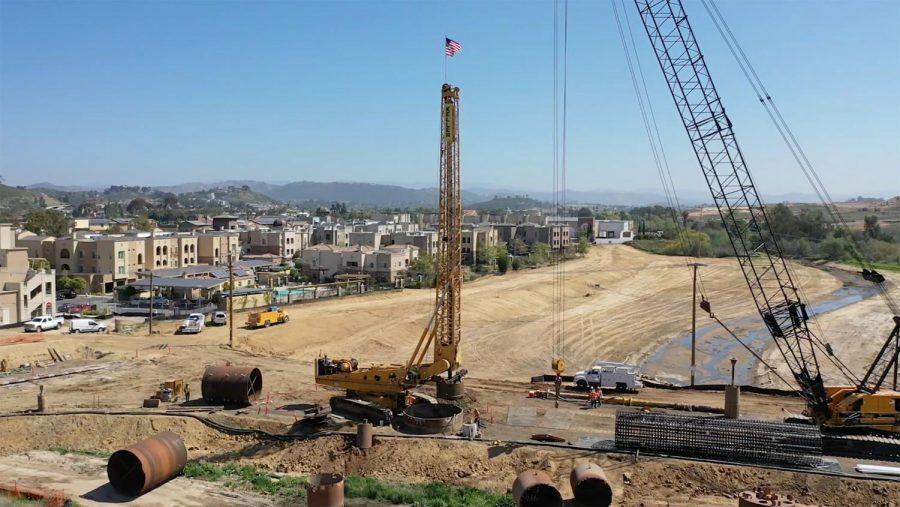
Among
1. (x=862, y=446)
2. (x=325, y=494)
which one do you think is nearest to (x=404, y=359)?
(x=325, y=494)

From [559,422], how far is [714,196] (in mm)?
12568

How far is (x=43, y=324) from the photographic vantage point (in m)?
42.0

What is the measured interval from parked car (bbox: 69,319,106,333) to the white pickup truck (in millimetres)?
1128

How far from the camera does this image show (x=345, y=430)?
22906 millimetres

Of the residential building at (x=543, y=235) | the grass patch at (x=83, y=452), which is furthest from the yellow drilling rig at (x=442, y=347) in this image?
the residential building at (x=543, y=235)

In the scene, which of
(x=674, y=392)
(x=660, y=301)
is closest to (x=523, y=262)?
(x=660, y=301)

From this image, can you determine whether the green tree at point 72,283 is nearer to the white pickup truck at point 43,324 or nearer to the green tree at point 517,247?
the white pickup truck at point 43,324

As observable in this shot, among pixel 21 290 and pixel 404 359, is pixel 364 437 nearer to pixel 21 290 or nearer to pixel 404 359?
pixel 404 359

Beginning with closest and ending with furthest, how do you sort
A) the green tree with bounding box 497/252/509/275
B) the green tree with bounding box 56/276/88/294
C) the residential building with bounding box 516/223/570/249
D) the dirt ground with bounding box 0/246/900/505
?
the dirt ground with bounding box 0/246/900/505 < the green tree with bounding box 56/276/88/294 < the green tree with bounding box 497/252/509/275 < the residential building with bounding box 516/223/570/249

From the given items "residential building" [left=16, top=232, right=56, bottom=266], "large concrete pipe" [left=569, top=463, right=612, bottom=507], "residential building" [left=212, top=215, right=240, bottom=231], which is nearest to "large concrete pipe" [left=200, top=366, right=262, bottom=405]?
"large concrete pipe" [left=569, top=463, right=612, bottom=507]

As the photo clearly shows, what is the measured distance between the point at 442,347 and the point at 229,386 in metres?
8.01

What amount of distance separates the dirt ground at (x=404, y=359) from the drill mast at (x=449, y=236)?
296cm

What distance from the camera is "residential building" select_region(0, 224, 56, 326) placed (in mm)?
45219

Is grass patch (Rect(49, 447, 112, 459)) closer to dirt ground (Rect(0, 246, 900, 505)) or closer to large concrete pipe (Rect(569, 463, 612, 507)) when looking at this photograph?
dirt ground (Rect(0, 246, 900, 505))
